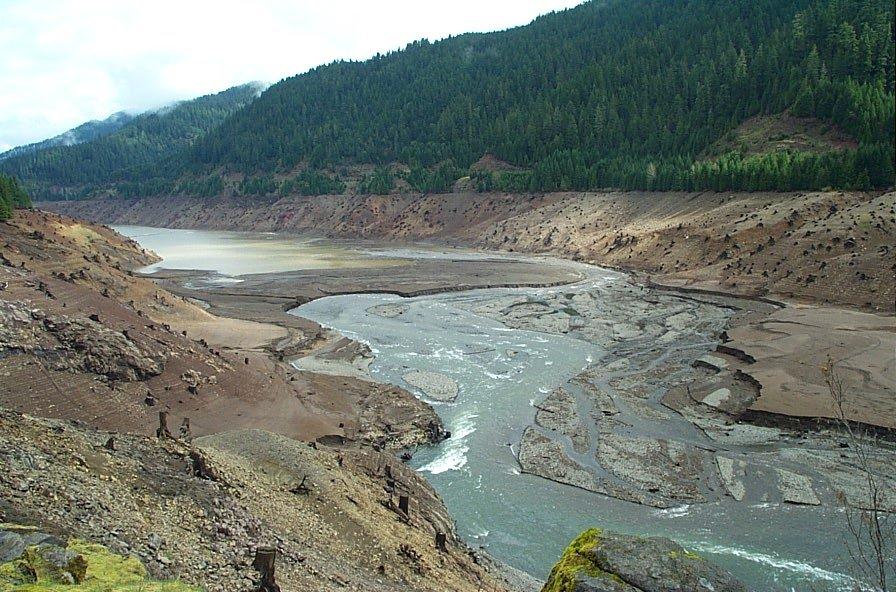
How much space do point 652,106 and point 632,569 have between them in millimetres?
136862

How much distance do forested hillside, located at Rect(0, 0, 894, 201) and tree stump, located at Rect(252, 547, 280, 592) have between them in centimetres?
7948

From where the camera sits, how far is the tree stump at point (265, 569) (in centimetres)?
1098

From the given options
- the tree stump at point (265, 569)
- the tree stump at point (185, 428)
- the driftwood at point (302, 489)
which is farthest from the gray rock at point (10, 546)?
the tree stump at point (185, 428)

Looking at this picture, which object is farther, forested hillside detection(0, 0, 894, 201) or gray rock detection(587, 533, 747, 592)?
forested hillside detection(0, 0, 894, 201)

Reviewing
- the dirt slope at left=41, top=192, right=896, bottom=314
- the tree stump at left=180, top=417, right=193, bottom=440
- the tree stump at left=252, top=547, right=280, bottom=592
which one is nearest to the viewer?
the tree stump at left=252, top=547, right=280, bottom=592

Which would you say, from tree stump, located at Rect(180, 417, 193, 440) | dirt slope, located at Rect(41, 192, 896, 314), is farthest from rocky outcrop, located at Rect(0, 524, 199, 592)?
dirt slope, located at Rect(41, 192, 896, 314)

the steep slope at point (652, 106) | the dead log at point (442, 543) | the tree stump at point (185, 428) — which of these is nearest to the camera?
the dead log at point (442, 543)

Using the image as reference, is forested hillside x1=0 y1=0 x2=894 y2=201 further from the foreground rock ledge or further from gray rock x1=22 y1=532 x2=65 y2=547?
gray rock x1=22 y1=532 x2=65 y2=547

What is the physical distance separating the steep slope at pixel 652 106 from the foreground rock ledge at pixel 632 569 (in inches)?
3075

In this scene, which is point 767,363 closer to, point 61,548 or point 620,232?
point 61,548

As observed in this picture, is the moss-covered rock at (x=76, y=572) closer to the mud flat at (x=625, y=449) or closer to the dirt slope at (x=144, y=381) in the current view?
the mud flat at (x=625, y=449)

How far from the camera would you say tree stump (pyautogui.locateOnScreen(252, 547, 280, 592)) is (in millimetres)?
10977

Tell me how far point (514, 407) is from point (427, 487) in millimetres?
11006

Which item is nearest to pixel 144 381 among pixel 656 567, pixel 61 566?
pixel 61 566
